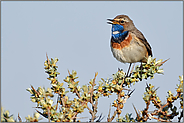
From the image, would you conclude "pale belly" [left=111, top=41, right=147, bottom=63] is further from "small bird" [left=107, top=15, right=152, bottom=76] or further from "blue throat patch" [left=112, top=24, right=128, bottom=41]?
"blue throat patch" [left=112, top=24, right=128, bottom=41]

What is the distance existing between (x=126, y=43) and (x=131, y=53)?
0.28 metres

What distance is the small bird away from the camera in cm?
635

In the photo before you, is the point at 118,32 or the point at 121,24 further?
the point at 121,24

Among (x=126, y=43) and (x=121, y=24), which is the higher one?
(x=121, y=24)

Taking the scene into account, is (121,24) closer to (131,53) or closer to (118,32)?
(118,32)

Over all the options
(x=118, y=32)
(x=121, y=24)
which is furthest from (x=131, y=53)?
(x=121, y=24)

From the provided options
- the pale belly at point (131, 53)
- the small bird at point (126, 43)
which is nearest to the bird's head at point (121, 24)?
the small bird at point (126, 43)

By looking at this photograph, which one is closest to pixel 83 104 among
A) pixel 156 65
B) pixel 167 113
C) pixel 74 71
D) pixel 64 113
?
pixel 64 113

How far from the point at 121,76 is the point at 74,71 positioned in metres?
0.99

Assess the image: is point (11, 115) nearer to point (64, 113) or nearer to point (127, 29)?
point (64, 113)

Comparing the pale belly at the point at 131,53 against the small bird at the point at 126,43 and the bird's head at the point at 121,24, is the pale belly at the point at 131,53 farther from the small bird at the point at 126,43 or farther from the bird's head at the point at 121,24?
the bird's head at the point at 121,24

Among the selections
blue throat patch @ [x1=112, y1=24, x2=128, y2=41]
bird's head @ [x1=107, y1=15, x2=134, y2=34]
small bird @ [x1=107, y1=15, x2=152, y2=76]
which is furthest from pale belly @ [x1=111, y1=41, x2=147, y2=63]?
bird's head @ [x1=107, y1=15, x2=134, y2=34]

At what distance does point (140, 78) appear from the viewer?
398 centimetres

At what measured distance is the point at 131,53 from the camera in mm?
6324
